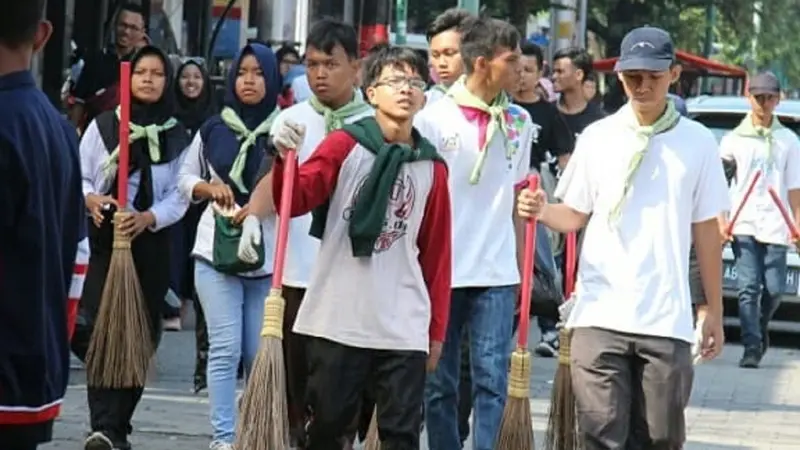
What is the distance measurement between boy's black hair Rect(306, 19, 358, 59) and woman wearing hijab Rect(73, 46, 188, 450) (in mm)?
1566

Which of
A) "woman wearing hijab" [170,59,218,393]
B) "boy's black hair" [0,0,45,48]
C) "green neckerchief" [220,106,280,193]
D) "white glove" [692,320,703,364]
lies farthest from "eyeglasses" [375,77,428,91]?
"woman wearing hijab" [170,59,218,393]

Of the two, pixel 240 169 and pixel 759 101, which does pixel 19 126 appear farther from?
pixel 759 101

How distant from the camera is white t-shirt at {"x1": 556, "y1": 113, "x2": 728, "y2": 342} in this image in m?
7.13

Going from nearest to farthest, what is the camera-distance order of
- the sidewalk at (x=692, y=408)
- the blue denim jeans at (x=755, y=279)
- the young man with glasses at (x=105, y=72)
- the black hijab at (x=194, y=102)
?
the sidewalk at (x=692, y=408) → the black hijab at (x=194, y=102) → the young man with glasses at (x=105, y=72) → the blue denim jeans at (x=755, y=279)

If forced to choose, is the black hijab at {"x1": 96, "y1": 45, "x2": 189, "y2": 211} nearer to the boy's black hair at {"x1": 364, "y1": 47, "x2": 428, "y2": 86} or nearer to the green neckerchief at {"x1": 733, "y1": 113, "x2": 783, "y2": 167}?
the boy's black hair at {"x1": 364, "y1": 47, "x2": 428, "y2": 86}

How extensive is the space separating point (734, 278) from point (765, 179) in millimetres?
1714

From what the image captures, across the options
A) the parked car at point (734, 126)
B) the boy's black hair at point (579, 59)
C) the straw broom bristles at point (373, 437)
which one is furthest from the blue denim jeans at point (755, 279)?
the straw broom bristles at point (373, 437)

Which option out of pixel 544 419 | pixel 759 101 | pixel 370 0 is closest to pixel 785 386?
pixel 759 101

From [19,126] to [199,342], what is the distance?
6.37 meters

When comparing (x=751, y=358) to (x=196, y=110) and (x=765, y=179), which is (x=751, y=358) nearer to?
(x=765, y=179)

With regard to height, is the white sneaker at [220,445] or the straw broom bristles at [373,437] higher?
the straw broom bristles at [373,437]

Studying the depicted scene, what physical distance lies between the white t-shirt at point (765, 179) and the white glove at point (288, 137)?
800 centimetres

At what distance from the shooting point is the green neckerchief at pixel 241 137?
884cm

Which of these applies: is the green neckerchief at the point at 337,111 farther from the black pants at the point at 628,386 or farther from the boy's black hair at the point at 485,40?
the black pants at the point at 628,386
